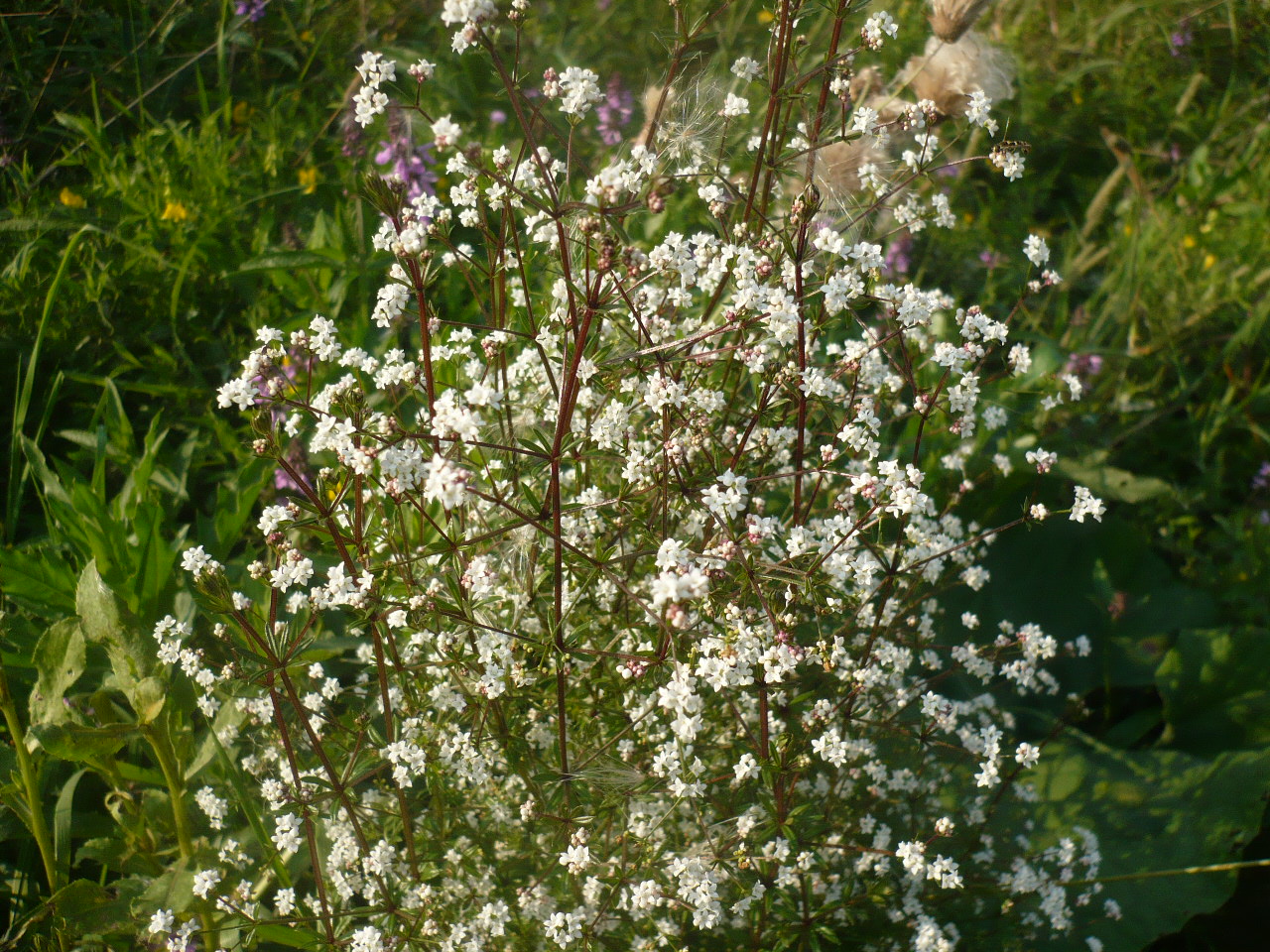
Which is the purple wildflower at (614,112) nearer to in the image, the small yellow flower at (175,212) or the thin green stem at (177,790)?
the small yellow flower at (175,212)

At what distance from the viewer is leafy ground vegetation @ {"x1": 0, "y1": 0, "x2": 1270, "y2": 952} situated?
6.62ft

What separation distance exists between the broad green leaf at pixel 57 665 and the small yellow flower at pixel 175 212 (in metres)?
1.70

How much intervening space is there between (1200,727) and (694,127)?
248 centimetres

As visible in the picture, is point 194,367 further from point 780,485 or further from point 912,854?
point 912,854

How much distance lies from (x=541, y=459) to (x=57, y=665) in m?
1.24

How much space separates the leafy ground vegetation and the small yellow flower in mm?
26

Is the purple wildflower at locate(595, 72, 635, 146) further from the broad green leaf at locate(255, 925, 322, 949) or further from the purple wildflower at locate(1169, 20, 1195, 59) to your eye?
the broad green leaf at locate(255, 925, 322, 949)

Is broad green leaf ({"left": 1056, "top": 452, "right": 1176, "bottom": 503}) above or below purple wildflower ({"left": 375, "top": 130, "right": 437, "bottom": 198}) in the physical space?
below

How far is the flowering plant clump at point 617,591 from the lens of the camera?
1.64 meters

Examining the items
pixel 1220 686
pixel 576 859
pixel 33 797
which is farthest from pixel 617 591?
pixel 1220 686

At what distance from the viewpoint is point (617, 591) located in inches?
84.5

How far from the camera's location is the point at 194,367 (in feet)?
10.5

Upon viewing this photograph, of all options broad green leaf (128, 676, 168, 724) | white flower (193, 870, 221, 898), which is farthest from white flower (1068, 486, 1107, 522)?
broad green leaf (128, 676, 168, 724)

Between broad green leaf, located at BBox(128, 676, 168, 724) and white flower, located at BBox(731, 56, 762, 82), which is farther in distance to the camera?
broad green leaf, located at BBox(128, 676, 168, 724)
